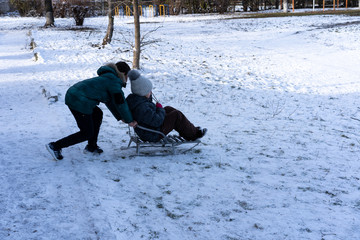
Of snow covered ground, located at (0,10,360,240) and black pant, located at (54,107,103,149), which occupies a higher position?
black pant, located at (54,107,103,149)

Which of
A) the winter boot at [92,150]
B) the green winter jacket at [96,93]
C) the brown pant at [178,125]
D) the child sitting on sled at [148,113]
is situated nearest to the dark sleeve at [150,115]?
the child sitting on sled at [148,113]

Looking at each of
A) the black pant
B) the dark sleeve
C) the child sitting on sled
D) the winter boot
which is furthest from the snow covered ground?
the dark sleeve

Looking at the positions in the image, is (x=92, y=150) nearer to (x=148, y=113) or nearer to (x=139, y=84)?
(x=148, y=113)

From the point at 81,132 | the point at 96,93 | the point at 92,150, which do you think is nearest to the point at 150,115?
the point at 96,93

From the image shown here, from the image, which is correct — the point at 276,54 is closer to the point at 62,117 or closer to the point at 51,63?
the point at 51,63

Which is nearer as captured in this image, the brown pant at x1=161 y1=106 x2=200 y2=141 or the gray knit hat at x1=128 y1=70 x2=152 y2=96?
the gray knit hat at x1=128 y1=70 x2=152 y2=96

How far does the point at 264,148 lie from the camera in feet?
19.5

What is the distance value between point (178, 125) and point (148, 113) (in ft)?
1.81

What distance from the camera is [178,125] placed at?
5.12 metres

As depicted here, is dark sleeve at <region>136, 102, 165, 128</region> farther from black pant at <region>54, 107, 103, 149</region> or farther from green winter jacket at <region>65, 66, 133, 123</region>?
black pant at <region>54, 107, 103, 149</region>

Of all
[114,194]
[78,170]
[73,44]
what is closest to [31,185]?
[78,170]

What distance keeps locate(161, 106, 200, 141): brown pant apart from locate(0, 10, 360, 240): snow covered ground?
36 cm

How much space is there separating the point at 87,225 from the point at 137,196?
0.80 meters

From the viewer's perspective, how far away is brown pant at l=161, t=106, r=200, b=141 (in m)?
5.03
